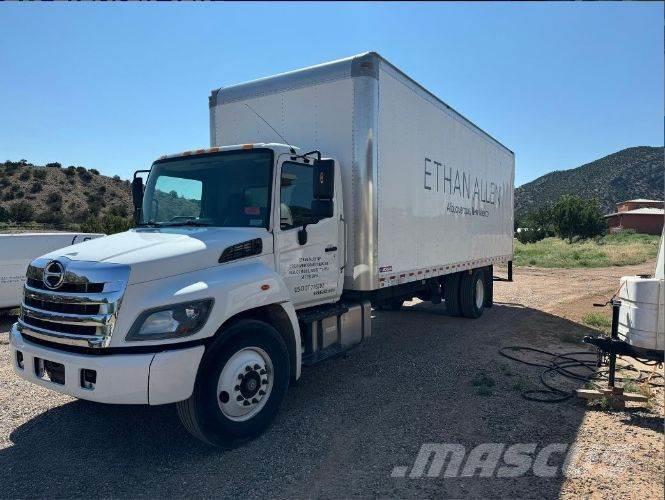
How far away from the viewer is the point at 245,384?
4.20 meters

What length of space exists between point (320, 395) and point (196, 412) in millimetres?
1906

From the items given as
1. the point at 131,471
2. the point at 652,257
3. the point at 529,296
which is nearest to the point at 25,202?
the point at 529,296

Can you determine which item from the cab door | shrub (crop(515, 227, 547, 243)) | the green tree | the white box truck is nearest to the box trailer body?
the white box truck

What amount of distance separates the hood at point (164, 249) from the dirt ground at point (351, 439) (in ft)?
5.30

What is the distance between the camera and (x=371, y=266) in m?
5.80

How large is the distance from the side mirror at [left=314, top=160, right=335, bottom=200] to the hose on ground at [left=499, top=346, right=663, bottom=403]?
10.5 feet

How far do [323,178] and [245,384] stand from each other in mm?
2064

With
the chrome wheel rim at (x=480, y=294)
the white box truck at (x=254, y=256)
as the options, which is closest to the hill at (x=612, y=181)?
the chrome wheel rim at (x=480, y=294)

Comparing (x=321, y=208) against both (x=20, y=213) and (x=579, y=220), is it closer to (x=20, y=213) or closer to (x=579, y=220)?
(x=20, y=213)

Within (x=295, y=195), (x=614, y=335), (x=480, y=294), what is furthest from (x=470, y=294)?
(x=295, y=195)

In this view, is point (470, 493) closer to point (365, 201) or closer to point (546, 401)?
point (546, 401)

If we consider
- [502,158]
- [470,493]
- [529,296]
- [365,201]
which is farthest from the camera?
[529,296]

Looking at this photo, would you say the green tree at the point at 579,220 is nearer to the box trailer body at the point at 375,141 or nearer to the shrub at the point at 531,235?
the shrub at the point at 531,235

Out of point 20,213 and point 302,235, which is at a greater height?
point 20,213
